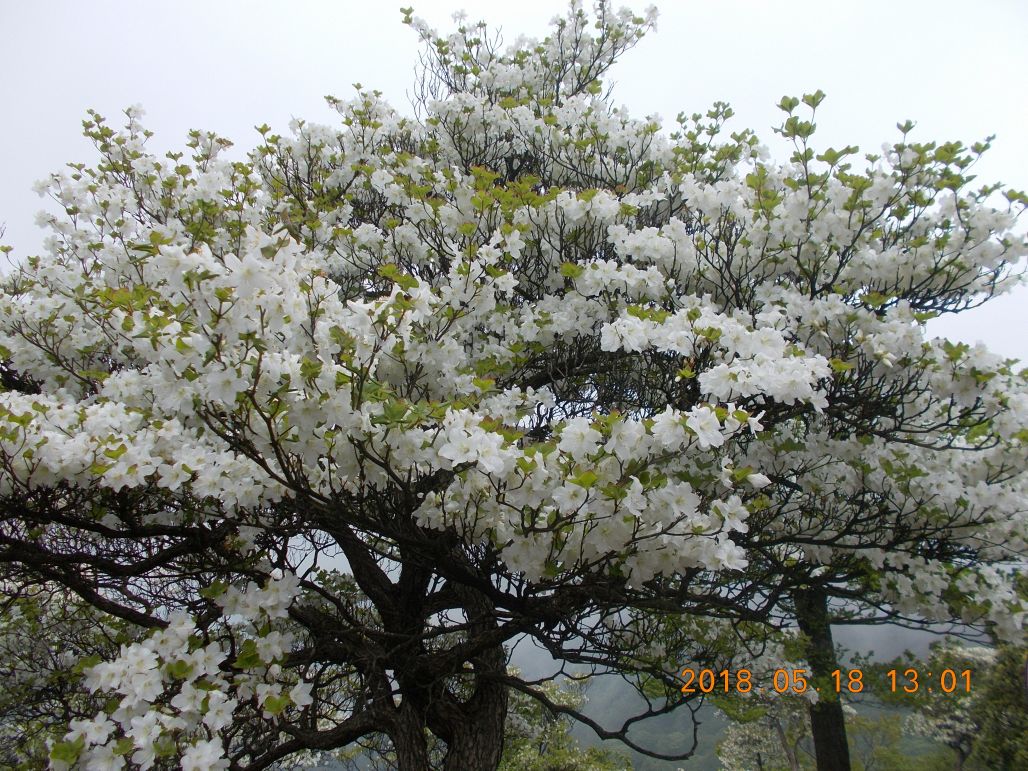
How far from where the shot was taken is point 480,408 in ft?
13.9

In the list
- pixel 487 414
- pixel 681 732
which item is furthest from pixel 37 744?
pixel 681 732

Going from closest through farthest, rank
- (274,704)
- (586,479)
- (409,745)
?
(586,479)
(274,704)
(409,745)

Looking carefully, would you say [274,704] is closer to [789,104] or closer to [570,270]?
[570,270]

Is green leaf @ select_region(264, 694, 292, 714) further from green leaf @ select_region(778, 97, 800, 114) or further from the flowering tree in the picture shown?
green leaf @ select_region(778, 97, 800, 114)

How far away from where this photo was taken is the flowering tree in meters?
2.78

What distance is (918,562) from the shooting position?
4.36 m

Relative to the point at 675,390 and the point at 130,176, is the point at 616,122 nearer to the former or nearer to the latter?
the point at 675,390

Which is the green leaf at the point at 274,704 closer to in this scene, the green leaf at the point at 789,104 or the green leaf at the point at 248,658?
the green leaf at the point at 248,658

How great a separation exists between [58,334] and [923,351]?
6237mm

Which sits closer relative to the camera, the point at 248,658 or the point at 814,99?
the point at 248,658
